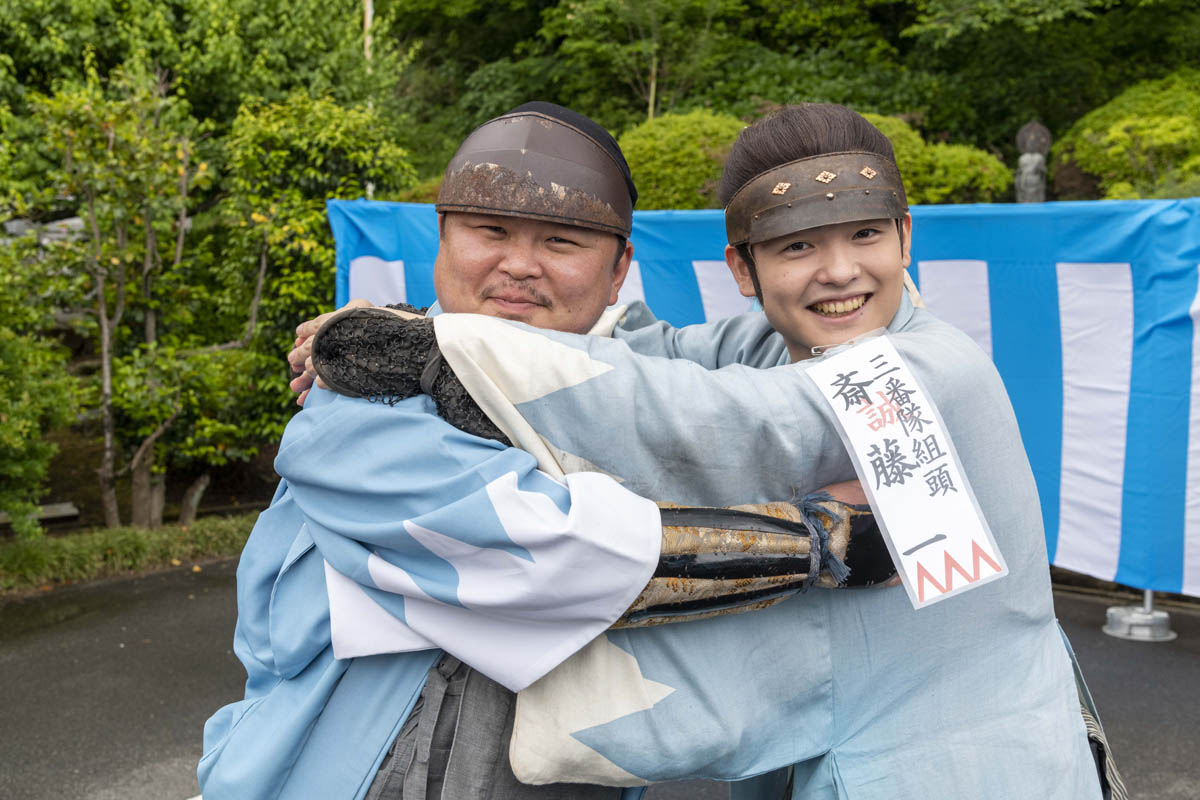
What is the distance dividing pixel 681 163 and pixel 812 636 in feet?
25.8

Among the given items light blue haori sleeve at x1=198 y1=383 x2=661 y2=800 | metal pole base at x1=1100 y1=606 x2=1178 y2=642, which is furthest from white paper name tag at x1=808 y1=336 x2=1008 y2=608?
metal pole base at x1=1100 y1=606 x2=1178 y2=642

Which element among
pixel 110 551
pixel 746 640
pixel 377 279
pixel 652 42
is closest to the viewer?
pixel 746 640

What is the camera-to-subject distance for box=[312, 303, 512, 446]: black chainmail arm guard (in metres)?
1.38

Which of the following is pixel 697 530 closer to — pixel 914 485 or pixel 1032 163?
pixel 914 485

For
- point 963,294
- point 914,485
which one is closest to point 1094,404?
point 963,294

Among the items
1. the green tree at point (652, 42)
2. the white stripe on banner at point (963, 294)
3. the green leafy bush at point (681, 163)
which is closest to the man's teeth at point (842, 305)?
the white stripe on banner at point (963, 294)

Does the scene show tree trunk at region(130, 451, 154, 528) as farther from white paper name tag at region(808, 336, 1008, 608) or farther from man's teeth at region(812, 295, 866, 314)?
white paper name tag at region(808, 336, 1008, 608)

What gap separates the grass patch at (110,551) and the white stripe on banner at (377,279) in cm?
265

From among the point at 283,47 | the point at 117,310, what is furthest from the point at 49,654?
the point at 283,47

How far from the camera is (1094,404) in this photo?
5066 millimetres

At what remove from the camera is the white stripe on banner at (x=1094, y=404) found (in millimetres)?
4957

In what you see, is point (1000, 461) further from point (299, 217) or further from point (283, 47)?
point (283, 47)

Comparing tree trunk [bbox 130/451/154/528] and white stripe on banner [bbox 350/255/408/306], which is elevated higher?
white stripe on banner [bbox 350/255/408/306]

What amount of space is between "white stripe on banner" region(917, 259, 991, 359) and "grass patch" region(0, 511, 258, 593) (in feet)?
18.0
